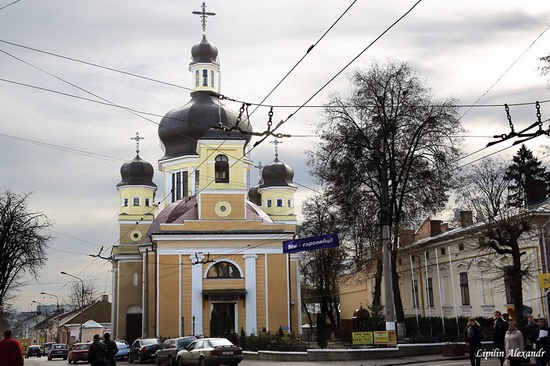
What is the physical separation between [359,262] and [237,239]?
9.56 metres

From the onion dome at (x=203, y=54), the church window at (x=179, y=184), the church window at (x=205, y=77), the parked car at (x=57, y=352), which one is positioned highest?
the onion dome at (x=203, y=54)

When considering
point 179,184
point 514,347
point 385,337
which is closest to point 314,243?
point 385,337

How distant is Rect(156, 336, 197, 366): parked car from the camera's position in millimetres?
28473

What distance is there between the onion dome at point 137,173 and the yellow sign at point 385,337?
4506 centimetres

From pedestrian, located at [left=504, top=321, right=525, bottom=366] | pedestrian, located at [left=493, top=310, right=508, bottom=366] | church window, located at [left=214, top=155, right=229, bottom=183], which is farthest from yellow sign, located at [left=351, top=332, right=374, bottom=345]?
church window, located at [left=214, top=155, right=229, bottom=183]

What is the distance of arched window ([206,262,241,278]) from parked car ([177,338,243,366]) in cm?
2316

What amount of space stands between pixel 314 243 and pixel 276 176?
140 feet

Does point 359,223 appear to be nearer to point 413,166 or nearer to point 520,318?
point 413,166

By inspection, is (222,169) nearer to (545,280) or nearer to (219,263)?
(219,263)

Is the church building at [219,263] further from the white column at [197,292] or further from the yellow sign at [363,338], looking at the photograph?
the yellow sign at [363,338]

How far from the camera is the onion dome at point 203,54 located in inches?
2562

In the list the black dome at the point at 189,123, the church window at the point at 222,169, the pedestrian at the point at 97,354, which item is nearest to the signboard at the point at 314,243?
the pedestrian at the point at 97,354

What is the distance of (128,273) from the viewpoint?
63.9m

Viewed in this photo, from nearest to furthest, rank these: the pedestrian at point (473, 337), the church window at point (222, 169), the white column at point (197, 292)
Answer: the pedestrian at point (473, 337), the white column at point (197, 292), the church window at point (222, 169)
